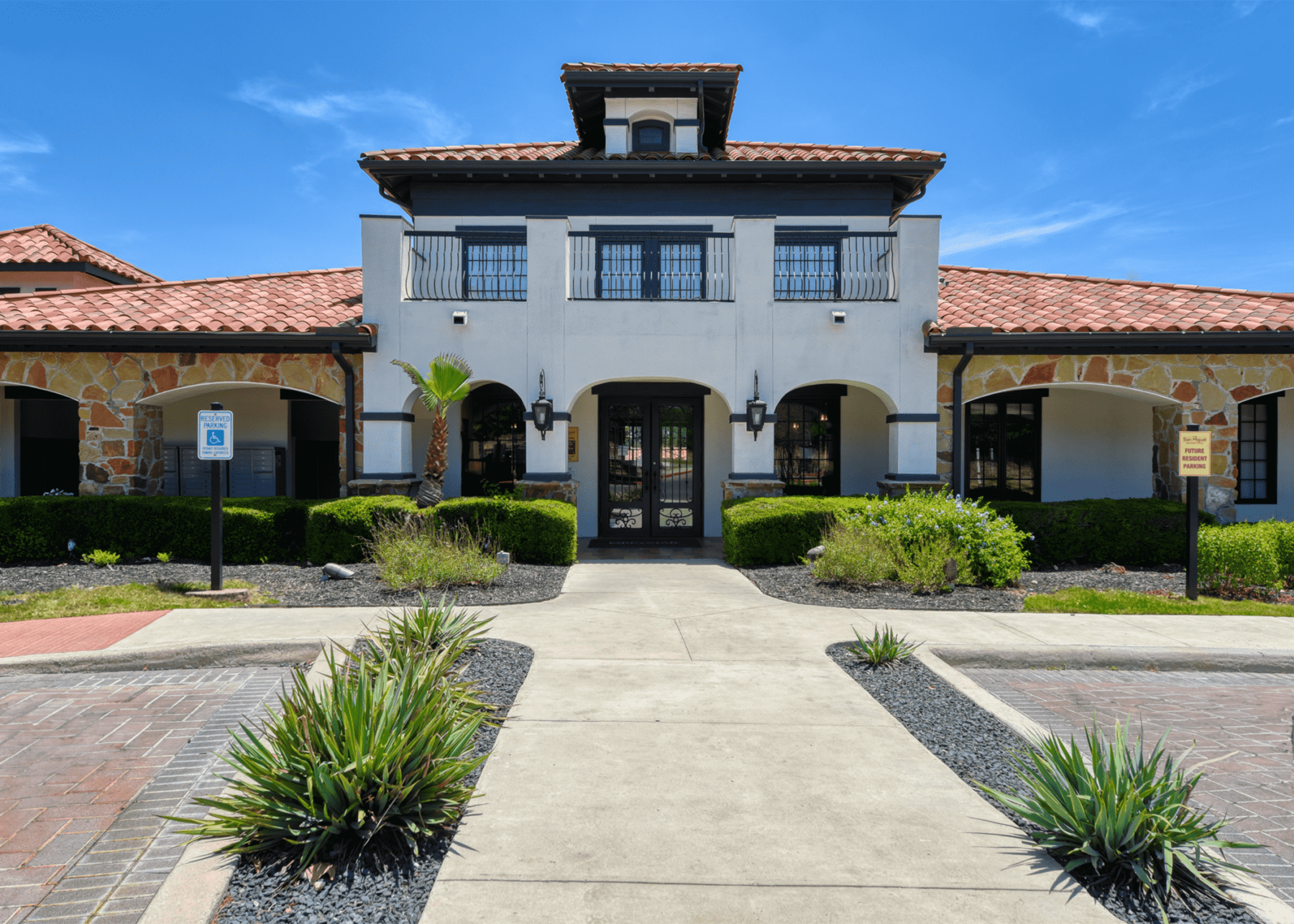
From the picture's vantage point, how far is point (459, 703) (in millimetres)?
4121

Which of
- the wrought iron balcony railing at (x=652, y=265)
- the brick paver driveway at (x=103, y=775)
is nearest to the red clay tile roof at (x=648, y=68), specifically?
the wrought iron balcony railing at (x=652, y=265)

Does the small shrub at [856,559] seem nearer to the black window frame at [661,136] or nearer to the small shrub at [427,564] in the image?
the small shrub at [427,564]

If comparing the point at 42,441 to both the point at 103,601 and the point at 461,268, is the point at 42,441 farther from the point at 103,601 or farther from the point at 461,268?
the point at 461,268

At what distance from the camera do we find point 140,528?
11086 mm

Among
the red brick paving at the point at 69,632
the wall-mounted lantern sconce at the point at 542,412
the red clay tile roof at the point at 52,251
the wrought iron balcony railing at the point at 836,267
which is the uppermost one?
the red clay tile roof at the point at 52,251

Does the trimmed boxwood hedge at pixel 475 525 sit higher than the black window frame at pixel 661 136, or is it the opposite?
the black window frame at pixel 661 136

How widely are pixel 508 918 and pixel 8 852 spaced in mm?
2409

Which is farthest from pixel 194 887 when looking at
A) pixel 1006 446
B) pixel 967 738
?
pixel 1006 446

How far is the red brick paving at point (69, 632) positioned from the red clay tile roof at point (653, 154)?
402 inches

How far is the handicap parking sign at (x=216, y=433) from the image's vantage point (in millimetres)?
8562

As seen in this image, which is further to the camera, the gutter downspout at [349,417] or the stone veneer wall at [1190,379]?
the gutter downspout at [349,417]

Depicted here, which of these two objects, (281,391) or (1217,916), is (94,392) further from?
(1217,916)

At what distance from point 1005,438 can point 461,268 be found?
1140 cm

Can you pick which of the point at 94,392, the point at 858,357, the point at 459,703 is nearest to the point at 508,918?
the point at 459,703
